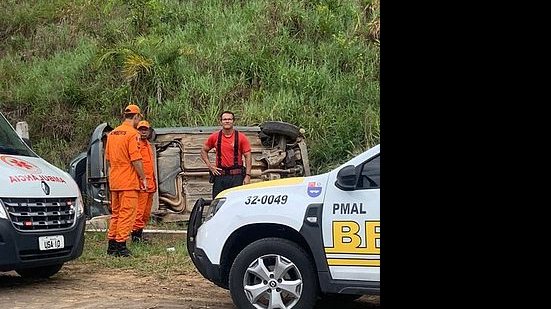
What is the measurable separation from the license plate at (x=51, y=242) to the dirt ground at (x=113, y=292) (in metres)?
0.45

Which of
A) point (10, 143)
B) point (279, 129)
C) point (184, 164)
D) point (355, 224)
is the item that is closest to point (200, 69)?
point (184, 164)

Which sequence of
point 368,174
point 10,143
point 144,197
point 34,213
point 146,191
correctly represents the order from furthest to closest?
point 144,197 → point 146,191 → point 10,143 → point 34,213 → point 368,174

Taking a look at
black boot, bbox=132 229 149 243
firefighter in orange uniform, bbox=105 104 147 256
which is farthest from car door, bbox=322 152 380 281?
black boot, bbox=132 229 149 243

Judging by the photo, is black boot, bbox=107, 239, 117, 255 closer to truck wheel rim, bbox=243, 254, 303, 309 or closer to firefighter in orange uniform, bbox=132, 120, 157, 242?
firefighter in orange uniform, bbox=132, 120, 157, 242

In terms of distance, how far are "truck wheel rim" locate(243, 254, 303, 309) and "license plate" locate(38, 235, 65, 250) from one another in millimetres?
2546

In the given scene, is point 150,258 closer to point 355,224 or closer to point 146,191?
point 146,191

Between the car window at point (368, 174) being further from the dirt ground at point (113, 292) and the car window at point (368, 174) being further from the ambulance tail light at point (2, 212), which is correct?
the ambulance tail light at point (2, 212)

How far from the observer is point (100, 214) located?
12711mm

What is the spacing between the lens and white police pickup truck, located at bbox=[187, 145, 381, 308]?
589 centimetres

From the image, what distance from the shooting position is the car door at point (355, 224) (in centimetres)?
580

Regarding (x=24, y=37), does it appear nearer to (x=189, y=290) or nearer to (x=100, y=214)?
(x=100, y=214)

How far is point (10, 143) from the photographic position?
27.8 ft

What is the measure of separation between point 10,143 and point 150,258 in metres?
2.24
